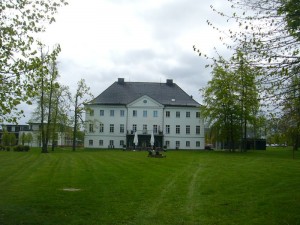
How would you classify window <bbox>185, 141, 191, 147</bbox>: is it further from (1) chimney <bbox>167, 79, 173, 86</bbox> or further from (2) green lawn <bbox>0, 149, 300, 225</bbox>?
(2) green lawn <bbox>0, 149, 300, 225</bbox>

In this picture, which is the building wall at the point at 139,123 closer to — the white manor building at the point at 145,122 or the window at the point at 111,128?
the white manor building at the point at 145,122

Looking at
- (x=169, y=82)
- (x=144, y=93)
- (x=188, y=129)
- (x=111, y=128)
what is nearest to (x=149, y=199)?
(x=111, y=128)

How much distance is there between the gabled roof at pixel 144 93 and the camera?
7475cm

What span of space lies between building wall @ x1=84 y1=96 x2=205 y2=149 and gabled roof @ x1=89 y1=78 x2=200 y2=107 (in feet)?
4.58

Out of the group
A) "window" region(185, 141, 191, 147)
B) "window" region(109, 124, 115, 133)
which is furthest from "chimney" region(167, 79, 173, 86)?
"window" region(109, 124, 115, 133)

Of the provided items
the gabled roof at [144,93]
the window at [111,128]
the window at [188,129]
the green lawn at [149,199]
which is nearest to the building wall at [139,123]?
the window at [111,128]

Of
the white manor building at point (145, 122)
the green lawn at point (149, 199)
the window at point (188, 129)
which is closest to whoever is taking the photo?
the green lawn at point (149, 199)

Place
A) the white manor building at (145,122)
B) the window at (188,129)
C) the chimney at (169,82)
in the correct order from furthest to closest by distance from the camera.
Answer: the chimney at (169,82)
the window at (188,129)
the white manor building at (145,122)

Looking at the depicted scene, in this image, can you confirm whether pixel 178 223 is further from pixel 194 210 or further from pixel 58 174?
pixel 58 174

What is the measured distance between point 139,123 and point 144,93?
24.5ft

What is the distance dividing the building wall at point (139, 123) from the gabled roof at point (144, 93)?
1395 millimetres

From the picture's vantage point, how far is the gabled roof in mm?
74750

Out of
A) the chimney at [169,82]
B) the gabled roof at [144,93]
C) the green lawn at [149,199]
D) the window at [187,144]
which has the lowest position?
the green lawn at [149,199]

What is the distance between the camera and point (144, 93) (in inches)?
3068
